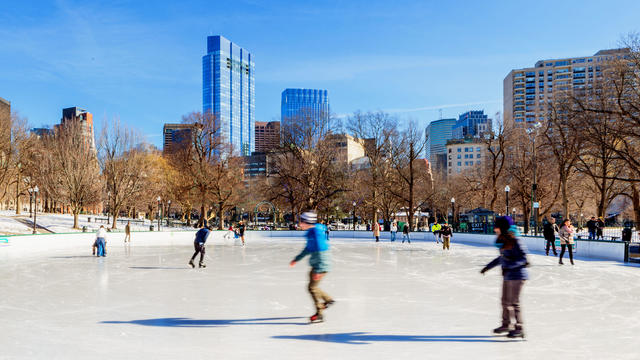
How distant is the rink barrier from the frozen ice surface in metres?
7.39

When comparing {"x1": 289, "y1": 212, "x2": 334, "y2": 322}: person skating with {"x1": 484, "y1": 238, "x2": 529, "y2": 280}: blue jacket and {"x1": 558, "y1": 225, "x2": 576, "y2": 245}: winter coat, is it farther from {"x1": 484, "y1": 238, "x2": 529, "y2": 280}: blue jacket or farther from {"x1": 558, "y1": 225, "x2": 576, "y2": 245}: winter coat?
{"x1": 558, "y1": 225, "x2": 576, "y2": 245}: winter coat

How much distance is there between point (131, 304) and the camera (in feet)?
30.8

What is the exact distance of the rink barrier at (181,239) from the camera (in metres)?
21.8

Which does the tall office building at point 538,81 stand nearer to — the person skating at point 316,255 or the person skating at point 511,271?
the person skating at point 511,271

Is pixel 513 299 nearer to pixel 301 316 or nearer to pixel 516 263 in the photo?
pixel 516 263

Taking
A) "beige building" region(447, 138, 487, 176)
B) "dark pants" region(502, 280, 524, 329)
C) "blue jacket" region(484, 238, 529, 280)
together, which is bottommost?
"dark pants" region(502, 280, 524, 329)

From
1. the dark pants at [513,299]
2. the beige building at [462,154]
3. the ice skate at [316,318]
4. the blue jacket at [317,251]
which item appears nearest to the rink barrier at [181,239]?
the dark pants at [513,299]

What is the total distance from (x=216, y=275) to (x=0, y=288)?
17.8 feet

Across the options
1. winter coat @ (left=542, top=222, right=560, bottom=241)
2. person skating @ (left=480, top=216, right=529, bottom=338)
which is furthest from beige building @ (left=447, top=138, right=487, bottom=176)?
person skating @ (left=480, top=216, right=529, bottom=338)

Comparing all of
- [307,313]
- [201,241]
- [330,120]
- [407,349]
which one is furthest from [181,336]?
[330,120]

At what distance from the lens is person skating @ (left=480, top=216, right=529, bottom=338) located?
653cm

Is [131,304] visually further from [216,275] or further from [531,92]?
[531,92]

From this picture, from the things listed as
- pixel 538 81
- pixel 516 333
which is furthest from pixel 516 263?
pixel 538 81

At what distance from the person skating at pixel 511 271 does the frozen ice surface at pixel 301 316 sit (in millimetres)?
259
